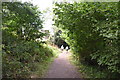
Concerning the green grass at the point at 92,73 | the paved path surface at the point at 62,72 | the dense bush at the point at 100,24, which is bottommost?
the paved path surface at the point at 62,72

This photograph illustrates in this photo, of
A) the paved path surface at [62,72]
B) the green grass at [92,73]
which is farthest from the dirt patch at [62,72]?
the green grass at [92,73]

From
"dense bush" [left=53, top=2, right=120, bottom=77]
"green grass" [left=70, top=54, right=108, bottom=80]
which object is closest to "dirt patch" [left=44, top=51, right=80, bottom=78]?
"green grass" [left=70, top=54, right=108, bottom=80]

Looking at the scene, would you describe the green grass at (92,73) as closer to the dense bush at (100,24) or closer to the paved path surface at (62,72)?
the paved path surface at (62,72)

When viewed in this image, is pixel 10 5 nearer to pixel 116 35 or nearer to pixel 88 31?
pixel 88 31

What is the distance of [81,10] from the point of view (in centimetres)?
459

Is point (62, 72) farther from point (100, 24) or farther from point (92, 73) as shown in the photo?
point (100, 24)

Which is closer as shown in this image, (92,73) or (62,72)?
(92,73)

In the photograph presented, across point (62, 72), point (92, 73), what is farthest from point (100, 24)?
point (62, 72)

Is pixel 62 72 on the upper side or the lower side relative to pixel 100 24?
lower

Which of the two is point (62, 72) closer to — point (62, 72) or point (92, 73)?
point (62, 72)

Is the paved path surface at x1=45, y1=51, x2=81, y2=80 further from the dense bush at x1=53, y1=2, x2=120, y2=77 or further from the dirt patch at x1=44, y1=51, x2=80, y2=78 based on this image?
the dense bush at x1=53, y1=2, x2=120, y2=77

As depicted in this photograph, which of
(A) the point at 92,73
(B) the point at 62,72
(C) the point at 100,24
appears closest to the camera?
(C) the point at 100,24

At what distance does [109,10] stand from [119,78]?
276 cm

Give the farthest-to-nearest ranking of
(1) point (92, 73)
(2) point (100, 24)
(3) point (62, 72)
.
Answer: (3) point (62, 72), (1) point (92, 73), (2) point (100, 24)
